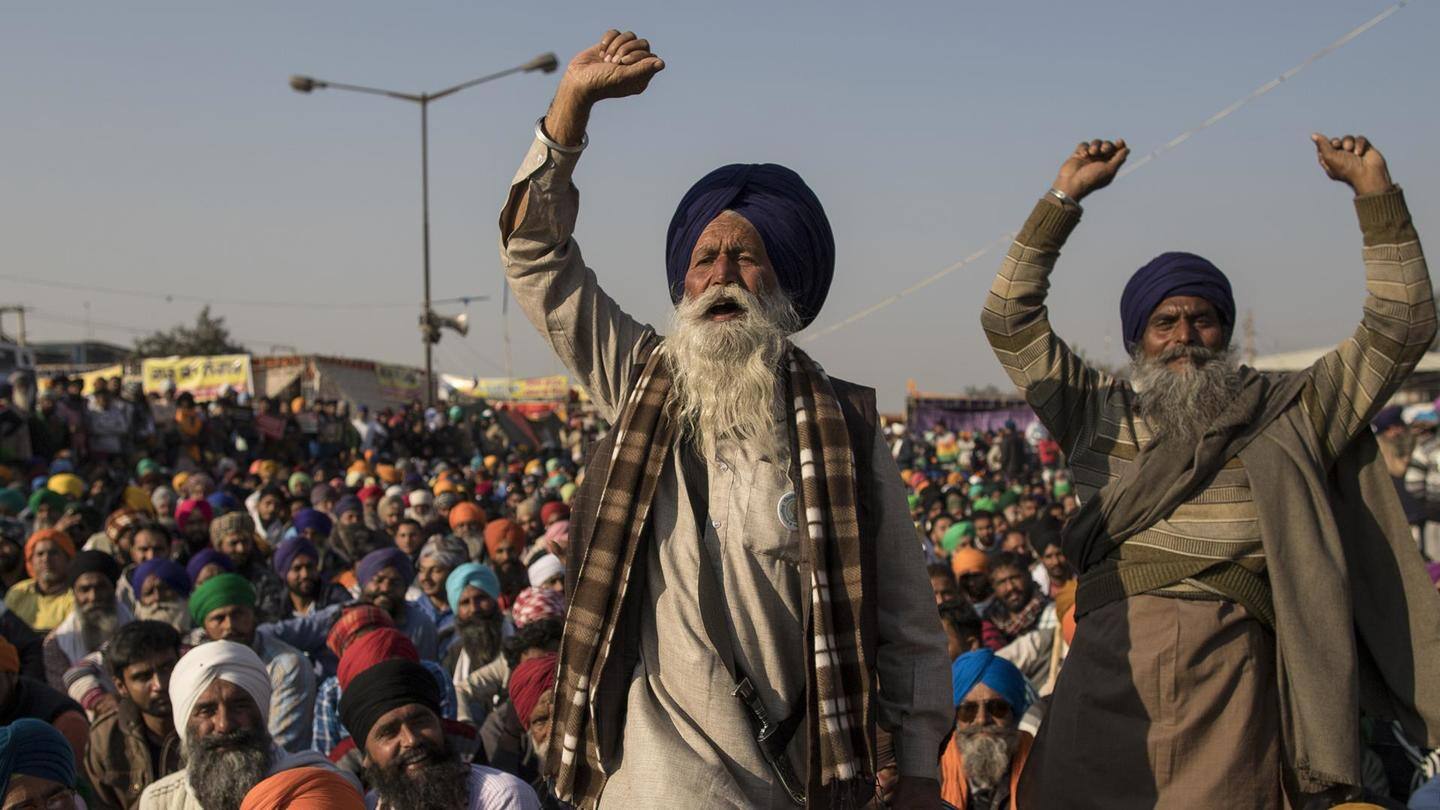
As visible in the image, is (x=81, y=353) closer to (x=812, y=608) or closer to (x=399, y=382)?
(x=399, y=382)

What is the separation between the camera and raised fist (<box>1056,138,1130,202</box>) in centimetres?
343

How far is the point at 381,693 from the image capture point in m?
4.70

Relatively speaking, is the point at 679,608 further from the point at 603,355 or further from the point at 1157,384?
the point at 1157,384

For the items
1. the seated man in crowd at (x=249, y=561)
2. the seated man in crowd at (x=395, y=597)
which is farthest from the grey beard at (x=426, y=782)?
the seated man in crowd at (x=249, y=561)

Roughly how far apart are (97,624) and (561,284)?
5616mm

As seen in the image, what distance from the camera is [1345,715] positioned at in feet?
10.3

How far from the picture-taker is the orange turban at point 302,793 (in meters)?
4.06

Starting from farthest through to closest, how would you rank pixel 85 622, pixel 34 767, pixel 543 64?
pixel 543 64, pixel 85 622, pixel 34 767

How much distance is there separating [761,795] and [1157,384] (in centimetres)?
172

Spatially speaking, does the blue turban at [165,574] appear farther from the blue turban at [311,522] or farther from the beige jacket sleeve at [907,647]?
the beige jacket sleeve at [907,647]

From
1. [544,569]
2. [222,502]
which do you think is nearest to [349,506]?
[222,502]

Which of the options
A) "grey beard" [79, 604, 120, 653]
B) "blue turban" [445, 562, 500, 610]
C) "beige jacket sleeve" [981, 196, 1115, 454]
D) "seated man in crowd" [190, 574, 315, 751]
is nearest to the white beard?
"beige jacket sleeve" [981, 196, 1115, 454]

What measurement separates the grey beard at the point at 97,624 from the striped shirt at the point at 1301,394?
17.9 ft

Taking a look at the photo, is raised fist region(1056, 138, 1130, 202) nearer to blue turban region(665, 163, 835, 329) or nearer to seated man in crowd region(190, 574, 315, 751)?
blue turban region(665, 163, 835, 329)
